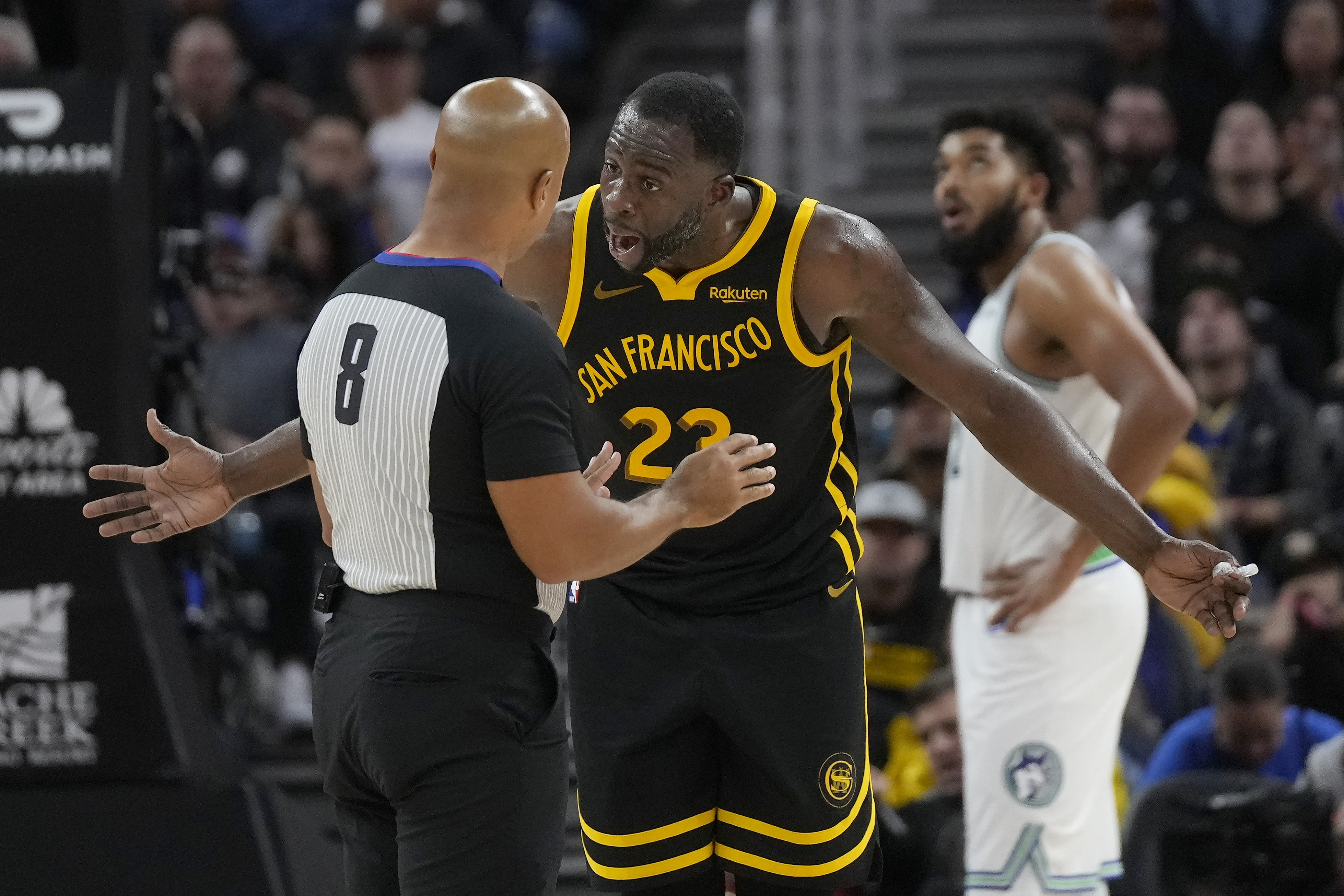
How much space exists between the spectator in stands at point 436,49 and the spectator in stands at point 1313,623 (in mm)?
4866

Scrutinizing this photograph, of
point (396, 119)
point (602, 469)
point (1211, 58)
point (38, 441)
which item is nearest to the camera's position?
point (602, 469)

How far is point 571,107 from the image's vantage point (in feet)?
33.4

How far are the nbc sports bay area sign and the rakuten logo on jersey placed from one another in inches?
9.9

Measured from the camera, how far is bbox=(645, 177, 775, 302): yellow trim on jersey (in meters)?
3.41

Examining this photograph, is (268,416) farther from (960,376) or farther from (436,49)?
(960,376)

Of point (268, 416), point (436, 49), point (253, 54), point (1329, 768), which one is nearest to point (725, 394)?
point (1329, 768)

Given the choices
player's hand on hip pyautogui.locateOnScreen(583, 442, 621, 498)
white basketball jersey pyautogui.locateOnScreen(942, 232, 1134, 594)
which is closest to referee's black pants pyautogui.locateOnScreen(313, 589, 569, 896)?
player's hand on hip pyautogui.locateOnScreen(583, 442, 621, 498)

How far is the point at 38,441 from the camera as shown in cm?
447

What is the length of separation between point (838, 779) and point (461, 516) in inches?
42.5

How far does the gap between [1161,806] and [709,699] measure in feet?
7.64

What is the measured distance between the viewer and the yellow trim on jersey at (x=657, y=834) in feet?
11.7

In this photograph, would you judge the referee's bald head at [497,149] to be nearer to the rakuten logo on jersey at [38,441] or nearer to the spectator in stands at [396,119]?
the rakuten logo on jersey at [38,441]

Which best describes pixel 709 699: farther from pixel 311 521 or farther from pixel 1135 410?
pixel 311 521

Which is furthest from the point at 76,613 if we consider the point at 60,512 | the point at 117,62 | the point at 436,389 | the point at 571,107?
the point at 571,107
